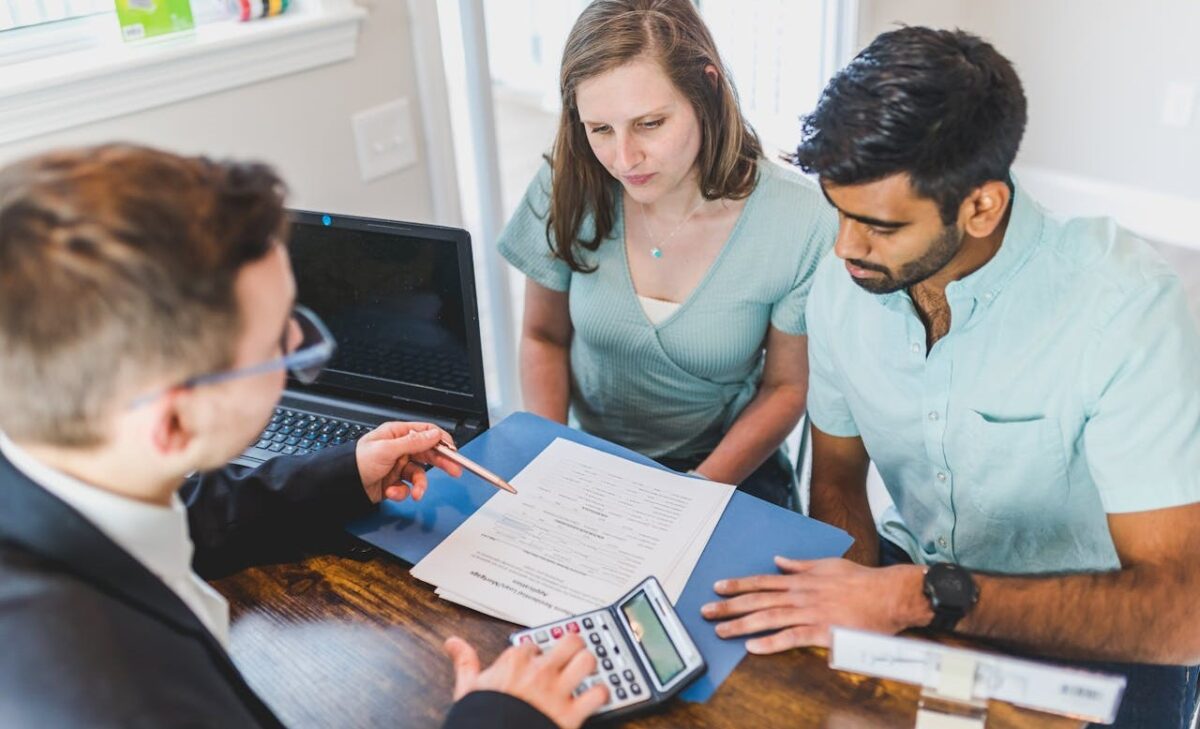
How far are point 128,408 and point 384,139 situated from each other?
135 cm

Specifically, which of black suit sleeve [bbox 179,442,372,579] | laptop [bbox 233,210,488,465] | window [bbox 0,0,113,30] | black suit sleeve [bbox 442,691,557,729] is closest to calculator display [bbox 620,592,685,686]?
black suit sleeve [bbox 442,691,557,729]

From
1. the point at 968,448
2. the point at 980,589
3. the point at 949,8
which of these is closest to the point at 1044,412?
the point at 968,448

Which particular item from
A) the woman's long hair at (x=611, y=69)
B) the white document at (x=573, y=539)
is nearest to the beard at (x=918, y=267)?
the white document at (x=573, y=539)

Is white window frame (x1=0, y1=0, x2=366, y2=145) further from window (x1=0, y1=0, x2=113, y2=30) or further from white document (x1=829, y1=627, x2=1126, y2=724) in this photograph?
white document (x1=829, y1=627, x2=1126, y2=724)

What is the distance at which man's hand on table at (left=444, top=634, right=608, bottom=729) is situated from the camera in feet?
2.65

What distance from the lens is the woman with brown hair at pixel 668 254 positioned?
1381 millimetres

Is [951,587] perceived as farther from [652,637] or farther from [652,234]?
[652,234]

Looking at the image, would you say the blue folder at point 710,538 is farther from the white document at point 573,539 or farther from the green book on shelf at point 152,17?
the green book on shelf at point 152,17

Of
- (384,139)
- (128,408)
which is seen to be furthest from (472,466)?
(384,139)

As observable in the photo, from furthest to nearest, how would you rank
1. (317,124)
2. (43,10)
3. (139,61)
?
(317,124) < (43,10) < (139,61)

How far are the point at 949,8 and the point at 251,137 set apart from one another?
260 centimetres

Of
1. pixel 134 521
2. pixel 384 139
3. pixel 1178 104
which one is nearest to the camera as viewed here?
pixel 134 521

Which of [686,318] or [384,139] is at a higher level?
[384,139]

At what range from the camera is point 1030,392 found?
3.65 ft
